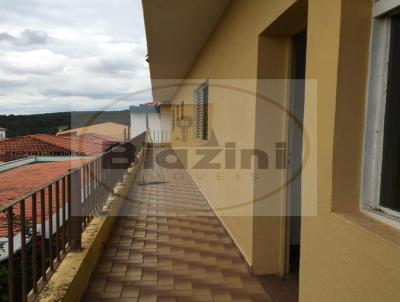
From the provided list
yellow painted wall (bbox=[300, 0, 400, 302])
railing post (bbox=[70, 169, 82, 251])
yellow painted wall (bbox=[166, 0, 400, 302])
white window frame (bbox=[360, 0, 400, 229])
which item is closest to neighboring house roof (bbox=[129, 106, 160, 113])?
railing post (bbox=[70, 169, 82, 251])

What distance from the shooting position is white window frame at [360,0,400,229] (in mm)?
1446

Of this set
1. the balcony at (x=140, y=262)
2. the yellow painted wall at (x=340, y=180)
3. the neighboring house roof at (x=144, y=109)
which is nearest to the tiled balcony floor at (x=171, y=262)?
the balcony at (x=140, y=262)

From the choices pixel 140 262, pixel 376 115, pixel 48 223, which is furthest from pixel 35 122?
pixel 376 115

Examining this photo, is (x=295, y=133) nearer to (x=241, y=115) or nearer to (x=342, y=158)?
(x=241, y=115)

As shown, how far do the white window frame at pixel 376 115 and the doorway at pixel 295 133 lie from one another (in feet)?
4.08

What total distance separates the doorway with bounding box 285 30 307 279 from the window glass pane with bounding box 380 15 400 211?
1.32 metres

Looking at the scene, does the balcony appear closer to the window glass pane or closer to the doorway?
the doorway

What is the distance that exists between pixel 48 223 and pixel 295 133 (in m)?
2.10

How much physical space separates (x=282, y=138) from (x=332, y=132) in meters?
1.36

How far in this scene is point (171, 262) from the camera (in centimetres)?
336

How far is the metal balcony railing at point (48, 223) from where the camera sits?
73.5 inches

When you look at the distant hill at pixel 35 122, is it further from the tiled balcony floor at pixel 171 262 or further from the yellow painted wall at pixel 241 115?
the yellow painted wall at pixel 241 115

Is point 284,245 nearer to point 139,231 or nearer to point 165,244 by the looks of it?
point 165,244

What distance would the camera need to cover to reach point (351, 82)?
154 centimetres
